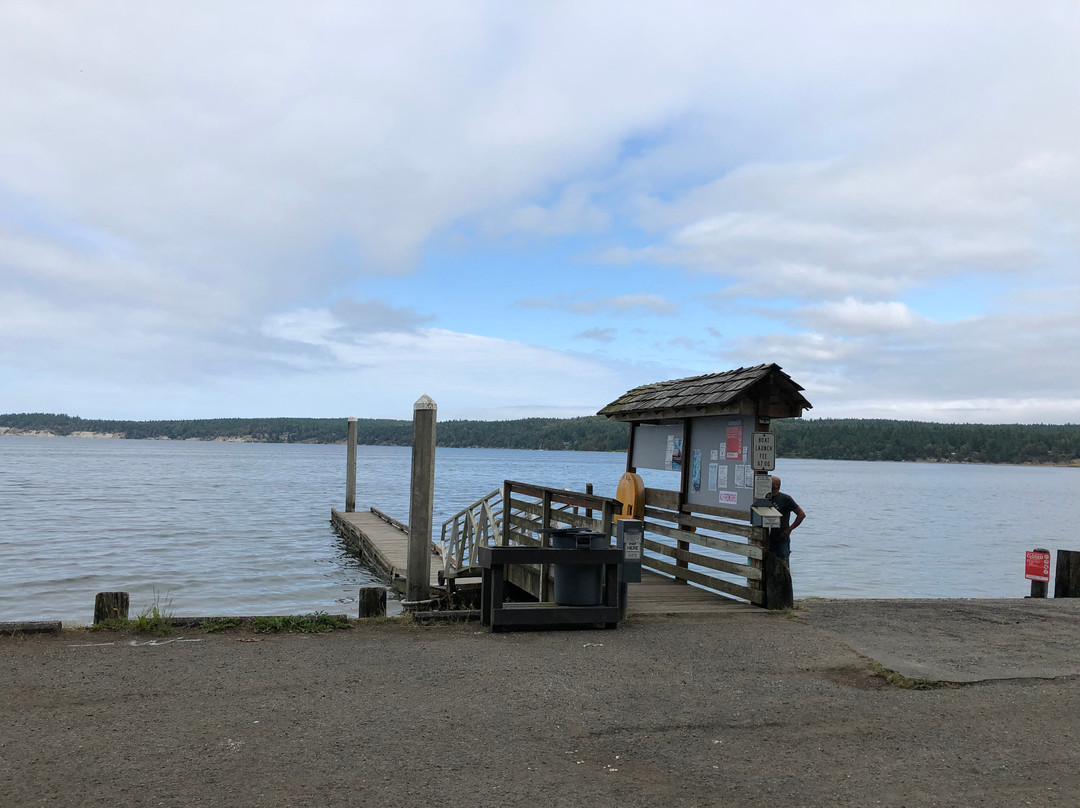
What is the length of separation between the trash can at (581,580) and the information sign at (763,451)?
8.28 ft

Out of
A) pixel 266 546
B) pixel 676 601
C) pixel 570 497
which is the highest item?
pixel 570 497

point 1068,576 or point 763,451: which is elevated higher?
point 763,451

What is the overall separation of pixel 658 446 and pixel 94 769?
30.7 feet

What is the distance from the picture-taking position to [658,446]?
1284 cm

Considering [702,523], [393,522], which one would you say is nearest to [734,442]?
[702,523]

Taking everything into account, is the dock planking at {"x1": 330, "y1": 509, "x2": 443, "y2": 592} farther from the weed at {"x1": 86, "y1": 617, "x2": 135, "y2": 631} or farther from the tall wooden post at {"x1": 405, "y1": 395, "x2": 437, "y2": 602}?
the weed at {"x1": 86, "y1": 617, "x2": 135, "y2": 631}

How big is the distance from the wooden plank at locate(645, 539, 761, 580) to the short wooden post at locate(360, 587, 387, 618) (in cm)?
396

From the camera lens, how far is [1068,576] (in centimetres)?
1333

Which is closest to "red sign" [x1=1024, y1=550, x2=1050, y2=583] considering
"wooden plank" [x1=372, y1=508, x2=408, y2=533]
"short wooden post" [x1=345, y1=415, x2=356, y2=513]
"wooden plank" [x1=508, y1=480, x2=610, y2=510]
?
"wooden plank" [x1=508, y1=480, x2=610, y2=510]

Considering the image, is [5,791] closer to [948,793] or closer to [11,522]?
[948,793]

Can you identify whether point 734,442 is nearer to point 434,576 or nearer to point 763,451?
point 763,451

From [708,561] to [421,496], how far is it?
3.94 m

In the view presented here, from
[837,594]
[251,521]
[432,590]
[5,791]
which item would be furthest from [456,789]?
[251,521]

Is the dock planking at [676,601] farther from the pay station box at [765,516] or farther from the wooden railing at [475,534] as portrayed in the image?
the wooden railing at [475,534]
